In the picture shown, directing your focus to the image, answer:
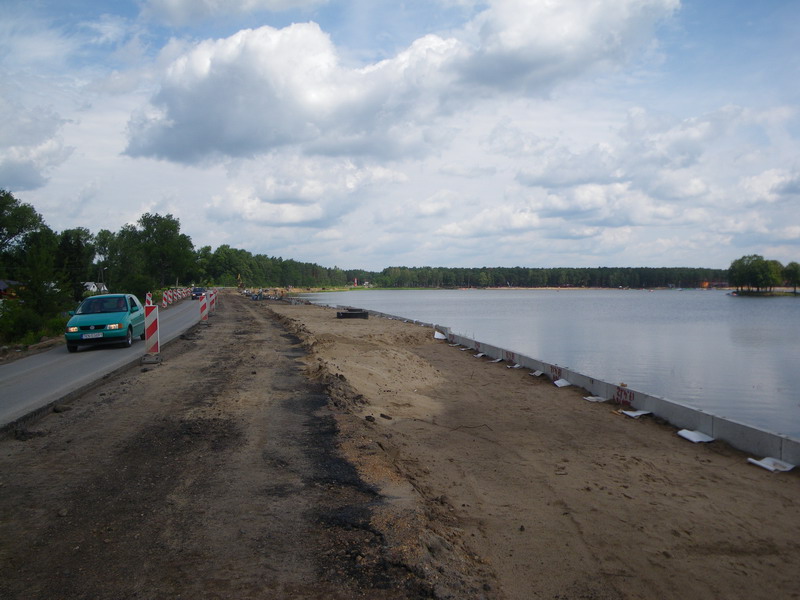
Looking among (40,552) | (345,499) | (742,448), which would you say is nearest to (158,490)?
(40,552)

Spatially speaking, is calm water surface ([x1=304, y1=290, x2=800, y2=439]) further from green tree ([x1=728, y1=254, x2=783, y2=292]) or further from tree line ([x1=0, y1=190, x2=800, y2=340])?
green tree ([x1=728, y1=254, x2=783, y2=292])

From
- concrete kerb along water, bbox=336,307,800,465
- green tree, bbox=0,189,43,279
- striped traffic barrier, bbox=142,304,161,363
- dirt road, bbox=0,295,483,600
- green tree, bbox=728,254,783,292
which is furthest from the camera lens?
green tree, bbox=728,254,783,292

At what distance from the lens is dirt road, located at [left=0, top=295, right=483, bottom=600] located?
395 cm

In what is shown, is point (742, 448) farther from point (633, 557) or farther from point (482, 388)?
point (482, 388)

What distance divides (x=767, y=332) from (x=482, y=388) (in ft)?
117

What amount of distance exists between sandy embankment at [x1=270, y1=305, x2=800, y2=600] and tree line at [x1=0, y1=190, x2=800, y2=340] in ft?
69.7

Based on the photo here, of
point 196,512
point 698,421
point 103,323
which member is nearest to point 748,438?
point 698,421

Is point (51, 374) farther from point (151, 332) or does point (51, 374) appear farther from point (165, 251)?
point (165, 251)

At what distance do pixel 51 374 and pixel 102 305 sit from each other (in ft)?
20.2

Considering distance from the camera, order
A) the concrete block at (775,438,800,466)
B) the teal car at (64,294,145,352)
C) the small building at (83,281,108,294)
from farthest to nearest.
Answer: the small building at (83,281,108,294)
the teal car at (64,294,145,352)
the concrete block at (775,438,800,466)

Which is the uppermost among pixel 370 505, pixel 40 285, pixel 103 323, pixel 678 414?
pixel 40 285

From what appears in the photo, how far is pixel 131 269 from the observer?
8006 cm

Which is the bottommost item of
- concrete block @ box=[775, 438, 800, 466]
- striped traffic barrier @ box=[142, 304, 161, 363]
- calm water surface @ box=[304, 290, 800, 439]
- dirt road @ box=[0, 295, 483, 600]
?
calm water surface @ box=[304, 290, 800, 439]

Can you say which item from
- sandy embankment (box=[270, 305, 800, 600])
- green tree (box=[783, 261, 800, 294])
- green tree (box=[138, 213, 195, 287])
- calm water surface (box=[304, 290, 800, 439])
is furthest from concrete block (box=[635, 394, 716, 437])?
green tree (box=[783, 261, 800, 294])
